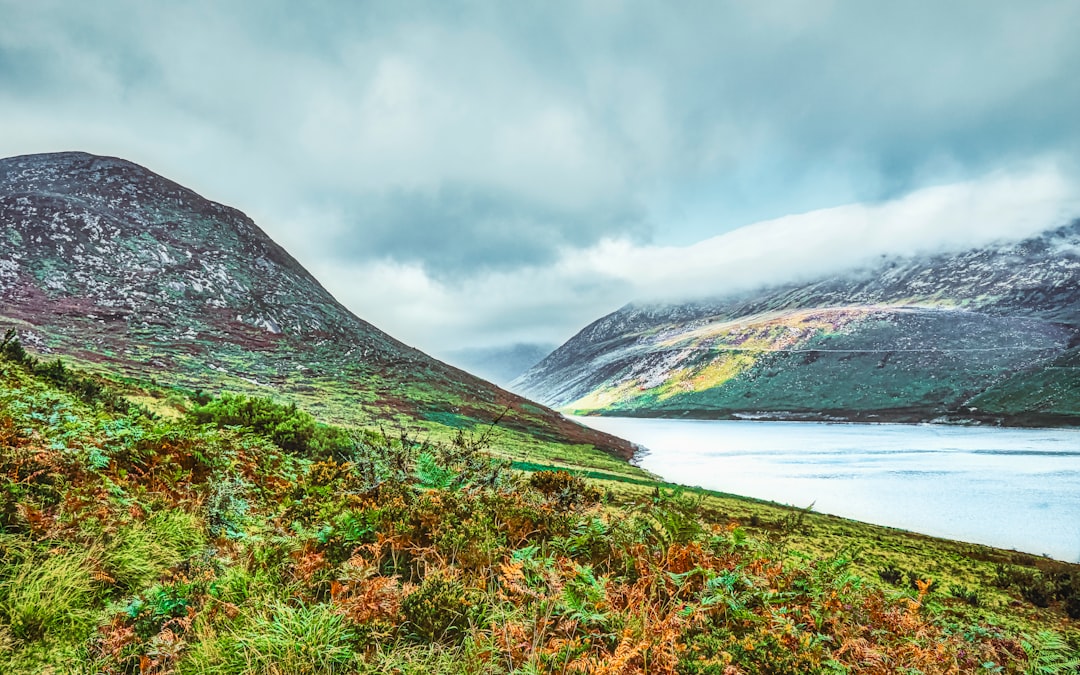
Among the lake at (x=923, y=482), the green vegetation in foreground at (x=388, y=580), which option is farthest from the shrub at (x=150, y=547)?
the lake at (x=923, y=482)

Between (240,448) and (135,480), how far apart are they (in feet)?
9.19

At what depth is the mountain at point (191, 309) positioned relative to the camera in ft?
103

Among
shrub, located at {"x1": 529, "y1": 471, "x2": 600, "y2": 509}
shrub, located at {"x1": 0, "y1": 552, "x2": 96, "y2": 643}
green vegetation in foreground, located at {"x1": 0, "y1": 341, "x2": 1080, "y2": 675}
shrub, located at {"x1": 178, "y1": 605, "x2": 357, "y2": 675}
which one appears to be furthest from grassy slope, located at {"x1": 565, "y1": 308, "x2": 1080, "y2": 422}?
shrub, located at {"x1": 0, "y1": 552, "x2": 96, "y2": 643}

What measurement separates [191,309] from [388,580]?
144 ft

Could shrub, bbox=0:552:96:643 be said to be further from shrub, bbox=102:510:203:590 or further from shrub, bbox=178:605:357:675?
shrub, bbox=178:605:357:675

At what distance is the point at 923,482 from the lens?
4056 cm

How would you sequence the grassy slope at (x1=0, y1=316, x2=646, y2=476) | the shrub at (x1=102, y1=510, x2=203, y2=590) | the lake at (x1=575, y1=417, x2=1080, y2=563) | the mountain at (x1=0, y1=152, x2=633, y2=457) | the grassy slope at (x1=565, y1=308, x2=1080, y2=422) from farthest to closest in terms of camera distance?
the grassy slope at (x1=565, y1=308, x2=1080, y2=422) → the mountain at (x1=0, y1=152, x2=633, y2=457) → the grassy slope at (x1=0, y1=316, x2=646, y2=476) → the lake at (x1=575, y1=417, x2=1080, y2=563) → the shrub at (x1=102, y1=510, x2=203, y2=590)

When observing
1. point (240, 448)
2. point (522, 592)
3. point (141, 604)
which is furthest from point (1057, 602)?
point (240, 448)

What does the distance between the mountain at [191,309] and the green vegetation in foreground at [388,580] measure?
18.5m

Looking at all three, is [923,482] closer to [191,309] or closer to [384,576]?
[384,576]

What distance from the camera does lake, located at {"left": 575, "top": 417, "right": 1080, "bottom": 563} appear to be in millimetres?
26141

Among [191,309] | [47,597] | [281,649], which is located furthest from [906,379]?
[47,597]

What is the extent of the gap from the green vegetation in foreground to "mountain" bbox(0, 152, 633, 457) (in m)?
18.5

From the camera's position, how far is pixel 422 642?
4.38 metres
